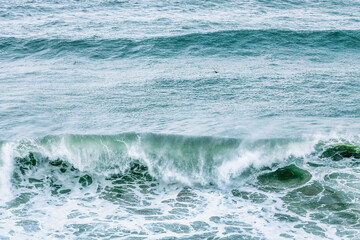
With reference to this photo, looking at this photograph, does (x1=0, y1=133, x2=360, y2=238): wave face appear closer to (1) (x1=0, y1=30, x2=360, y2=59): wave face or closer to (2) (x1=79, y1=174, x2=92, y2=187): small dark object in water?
(2) (x1=79, y1=174, x2=92, y2=187): small dark object in water

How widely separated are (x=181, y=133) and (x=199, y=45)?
721 centimetres

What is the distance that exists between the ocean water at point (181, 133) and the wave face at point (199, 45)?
0.24ft

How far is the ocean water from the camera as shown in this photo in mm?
8172

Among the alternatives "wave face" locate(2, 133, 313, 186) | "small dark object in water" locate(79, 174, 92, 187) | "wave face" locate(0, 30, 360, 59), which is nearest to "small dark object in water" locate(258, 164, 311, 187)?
"wave face" locate(2, 133, 313, 186)

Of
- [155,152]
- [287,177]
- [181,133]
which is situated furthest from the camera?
[181,133]

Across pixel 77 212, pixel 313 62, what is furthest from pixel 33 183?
pixel 313 62

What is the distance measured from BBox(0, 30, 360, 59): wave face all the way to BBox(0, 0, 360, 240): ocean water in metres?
0.07

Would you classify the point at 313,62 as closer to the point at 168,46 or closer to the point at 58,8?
the point at 168,46

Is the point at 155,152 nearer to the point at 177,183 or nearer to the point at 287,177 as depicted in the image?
the point at 177,183

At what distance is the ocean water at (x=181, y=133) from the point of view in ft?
26.8

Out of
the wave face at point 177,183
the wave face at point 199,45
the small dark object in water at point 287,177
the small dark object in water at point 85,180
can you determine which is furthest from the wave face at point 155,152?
the wave face at point 199,45

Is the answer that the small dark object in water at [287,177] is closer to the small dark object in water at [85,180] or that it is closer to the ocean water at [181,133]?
the ocean water at [181,133]

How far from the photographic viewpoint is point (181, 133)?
34.9 feet

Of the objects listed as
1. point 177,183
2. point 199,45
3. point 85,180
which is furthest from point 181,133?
point 199,45
